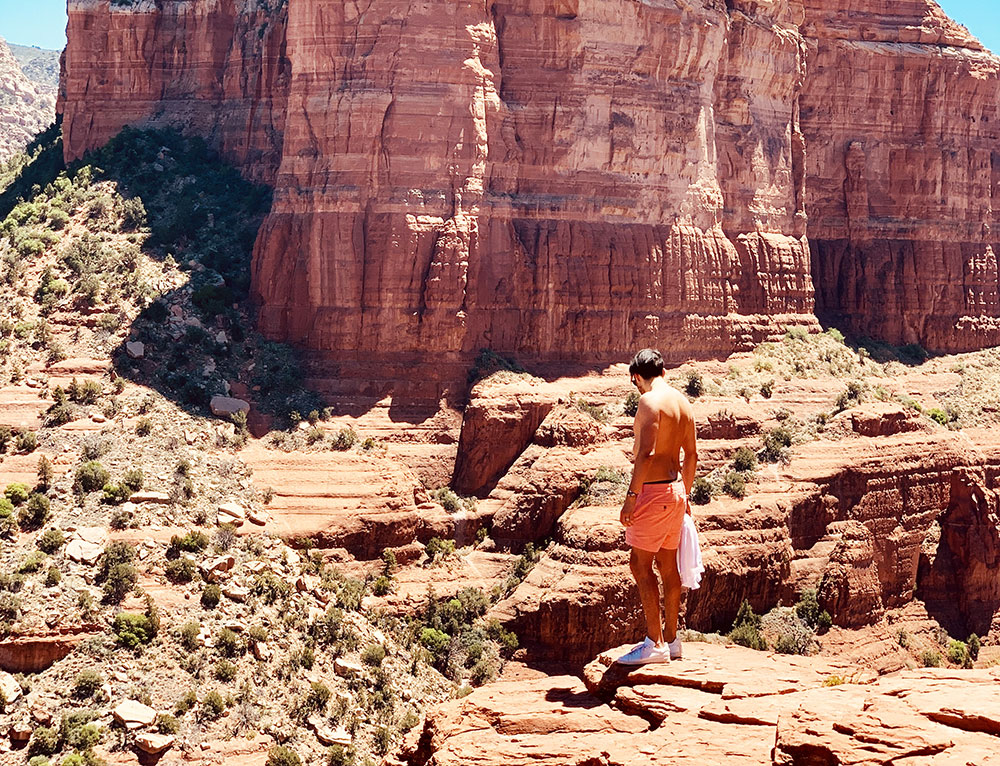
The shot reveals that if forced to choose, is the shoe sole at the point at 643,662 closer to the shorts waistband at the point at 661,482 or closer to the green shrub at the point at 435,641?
the shorts waistband at the point at 661,482

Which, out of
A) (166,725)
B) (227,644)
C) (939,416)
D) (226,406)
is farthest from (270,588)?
(939,416)

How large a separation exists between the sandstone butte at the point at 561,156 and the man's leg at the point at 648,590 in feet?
114

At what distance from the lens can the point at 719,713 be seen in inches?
723

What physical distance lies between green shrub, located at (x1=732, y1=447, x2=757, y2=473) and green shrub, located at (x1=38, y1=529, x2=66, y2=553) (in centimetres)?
2488

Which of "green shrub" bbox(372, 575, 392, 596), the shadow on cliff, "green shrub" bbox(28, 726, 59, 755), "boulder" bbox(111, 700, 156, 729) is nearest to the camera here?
"green shrub" bbox(28, 726, 59, 755)

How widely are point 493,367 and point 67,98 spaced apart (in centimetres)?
2533

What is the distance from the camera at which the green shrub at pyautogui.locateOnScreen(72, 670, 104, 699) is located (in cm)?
3834

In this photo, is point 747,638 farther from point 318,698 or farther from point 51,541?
point 51,541

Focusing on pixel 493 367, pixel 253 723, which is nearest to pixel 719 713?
pixel 253 723

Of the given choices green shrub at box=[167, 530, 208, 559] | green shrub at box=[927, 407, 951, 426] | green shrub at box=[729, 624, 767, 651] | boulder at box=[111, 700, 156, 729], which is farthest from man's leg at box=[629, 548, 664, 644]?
green shrub at box=[927, 407, 951, 426]

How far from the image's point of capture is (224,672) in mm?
40344

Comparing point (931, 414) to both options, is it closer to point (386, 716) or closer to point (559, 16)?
point (559, 16)

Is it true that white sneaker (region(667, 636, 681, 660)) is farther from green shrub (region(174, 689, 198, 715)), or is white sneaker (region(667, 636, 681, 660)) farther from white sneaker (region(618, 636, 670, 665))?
green shrub (region(174, 689, 198, 715))

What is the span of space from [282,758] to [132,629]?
18.0 feet
